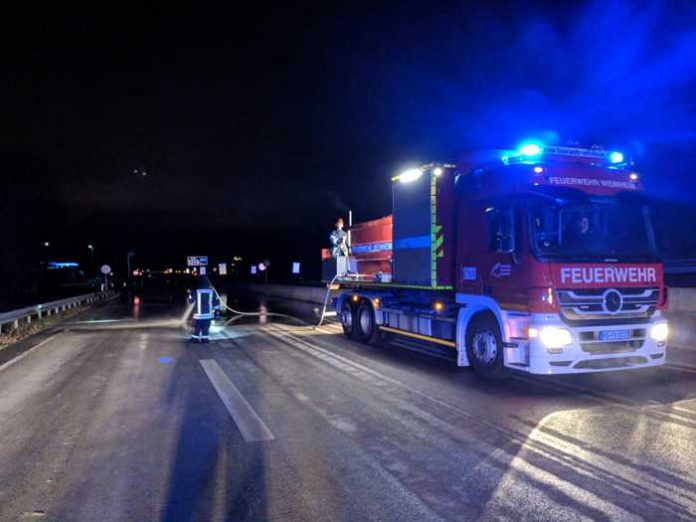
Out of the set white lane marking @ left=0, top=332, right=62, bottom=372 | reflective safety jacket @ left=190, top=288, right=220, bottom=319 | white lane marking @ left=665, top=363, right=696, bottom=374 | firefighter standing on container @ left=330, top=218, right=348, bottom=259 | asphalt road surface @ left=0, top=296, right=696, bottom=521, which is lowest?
white lane marking @ left=665, top=363, right=696, bottom=374

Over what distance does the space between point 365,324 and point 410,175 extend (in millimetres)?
4229

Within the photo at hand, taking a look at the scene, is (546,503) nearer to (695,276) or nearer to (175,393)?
(175,393)

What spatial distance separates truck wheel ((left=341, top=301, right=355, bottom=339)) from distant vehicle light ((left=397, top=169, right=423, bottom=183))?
14.3 ft

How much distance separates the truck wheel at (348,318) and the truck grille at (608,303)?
764 centimetres

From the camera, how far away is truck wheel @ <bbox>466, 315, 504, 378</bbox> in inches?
359

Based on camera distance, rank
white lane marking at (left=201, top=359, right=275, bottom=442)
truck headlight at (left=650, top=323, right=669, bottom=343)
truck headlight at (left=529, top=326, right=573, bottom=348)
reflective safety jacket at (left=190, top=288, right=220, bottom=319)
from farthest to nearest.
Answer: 1. reflective safety jacket at (left=190, top=288, right=220, bottom=319)
2. truck headlight at (left=650, top=323, right=669, bottom=343)
3. truck headlight at (left=529, top=326, right=573, bottom=348)
4. white lane marking at (left=201, top=359, right=275, bottom=442)

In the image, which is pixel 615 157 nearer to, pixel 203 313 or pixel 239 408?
pixel 239 408

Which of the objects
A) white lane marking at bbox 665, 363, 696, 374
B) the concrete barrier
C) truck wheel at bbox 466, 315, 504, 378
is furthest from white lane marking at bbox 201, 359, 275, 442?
the concrete barrier

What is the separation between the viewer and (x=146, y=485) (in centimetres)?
489

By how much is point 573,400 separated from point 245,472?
15.4 ft

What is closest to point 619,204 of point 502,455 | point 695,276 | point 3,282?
point 502,455

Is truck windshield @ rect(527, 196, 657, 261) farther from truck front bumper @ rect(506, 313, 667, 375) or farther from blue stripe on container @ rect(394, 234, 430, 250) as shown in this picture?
blue stripe on container @ rect(394, 234, 430, 250)

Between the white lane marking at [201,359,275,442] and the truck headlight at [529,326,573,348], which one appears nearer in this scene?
the white lane marking at [201,359,275,442]

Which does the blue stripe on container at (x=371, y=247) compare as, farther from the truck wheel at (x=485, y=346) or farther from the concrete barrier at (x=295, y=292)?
the concrete barrier at (x=295, y=292)
